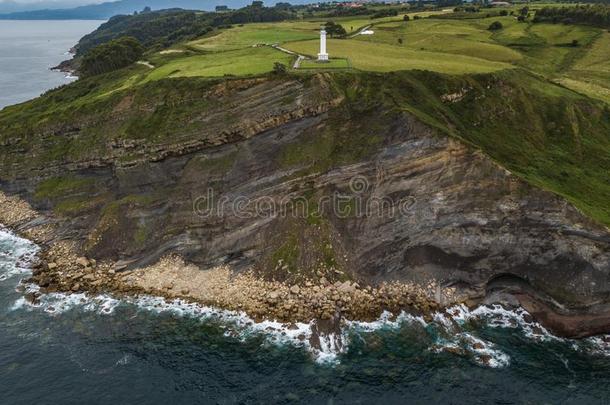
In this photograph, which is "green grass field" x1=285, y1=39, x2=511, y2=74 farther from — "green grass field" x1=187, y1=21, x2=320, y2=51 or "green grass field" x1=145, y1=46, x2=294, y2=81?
"green grass field" x1=187, y1=21, x2=320, y2=51

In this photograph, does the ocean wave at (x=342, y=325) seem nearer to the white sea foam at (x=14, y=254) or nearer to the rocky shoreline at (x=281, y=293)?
the rocky shoreline at (x=281, y=293)

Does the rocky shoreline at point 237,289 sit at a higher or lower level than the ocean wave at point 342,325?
higher

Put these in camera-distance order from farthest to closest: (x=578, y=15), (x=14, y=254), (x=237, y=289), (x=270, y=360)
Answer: (x=578, y=15) → (x=14, y=254) → (x=237, y=289) → (x=270, y=360)

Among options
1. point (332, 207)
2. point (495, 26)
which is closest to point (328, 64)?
point (332, 207)

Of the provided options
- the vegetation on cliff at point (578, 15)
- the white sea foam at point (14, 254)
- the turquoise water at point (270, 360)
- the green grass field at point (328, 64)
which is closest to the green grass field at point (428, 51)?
the green grass field at point (328, 64)

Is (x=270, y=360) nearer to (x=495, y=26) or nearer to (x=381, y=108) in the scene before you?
(x=381, y=108)

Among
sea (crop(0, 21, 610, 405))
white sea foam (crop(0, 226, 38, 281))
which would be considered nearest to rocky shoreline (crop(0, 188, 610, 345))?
sea (crop(0, 21, 610, 405))

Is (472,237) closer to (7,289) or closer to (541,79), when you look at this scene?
(541,79)
